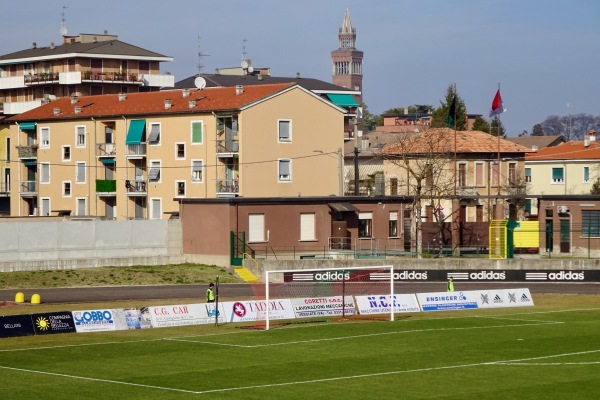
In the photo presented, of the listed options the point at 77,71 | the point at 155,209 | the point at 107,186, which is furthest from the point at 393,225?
the point at 77,71

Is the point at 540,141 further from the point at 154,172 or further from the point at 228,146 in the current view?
the point at 154,172

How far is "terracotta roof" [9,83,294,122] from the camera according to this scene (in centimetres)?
8688

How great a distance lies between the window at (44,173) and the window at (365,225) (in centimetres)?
3166

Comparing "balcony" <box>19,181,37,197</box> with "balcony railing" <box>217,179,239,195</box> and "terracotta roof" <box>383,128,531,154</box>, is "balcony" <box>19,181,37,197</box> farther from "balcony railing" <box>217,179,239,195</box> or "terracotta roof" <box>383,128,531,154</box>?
"terracotta roof" <box>383,128,531,154</box>

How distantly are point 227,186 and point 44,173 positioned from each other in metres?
20.6

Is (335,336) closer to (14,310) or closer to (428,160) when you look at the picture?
(14,310)

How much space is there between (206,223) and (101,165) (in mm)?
21619

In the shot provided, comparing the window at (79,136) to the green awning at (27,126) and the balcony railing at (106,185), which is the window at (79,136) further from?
the green awning at (27,126)

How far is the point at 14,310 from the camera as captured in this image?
169 ft

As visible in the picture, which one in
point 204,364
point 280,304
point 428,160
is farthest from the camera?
point 428,160

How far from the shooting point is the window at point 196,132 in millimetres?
87875

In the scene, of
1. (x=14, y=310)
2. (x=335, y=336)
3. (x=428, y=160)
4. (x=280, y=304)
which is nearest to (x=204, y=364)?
(x=335, y=336)

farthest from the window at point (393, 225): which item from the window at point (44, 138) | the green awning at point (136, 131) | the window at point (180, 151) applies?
the window at point (44, 138)

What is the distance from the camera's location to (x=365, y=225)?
3172 inches
